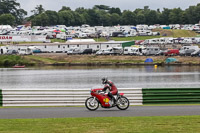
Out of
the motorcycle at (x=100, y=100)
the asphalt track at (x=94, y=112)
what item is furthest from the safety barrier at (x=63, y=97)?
the motorcycle at (x=100, y=100)

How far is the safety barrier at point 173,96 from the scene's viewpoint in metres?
30.0

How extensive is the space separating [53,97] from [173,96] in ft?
23.5

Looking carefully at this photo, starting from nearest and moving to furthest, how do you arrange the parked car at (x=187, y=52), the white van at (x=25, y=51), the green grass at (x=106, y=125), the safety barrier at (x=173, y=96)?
the green grass at (x=106, y=125)
the safety barrier at (x=173, y=96)
the parked car at (x=187, y=52)
the white van at (x=25, y=51)

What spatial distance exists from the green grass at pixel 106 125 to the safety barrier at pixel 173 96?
732 centimetres

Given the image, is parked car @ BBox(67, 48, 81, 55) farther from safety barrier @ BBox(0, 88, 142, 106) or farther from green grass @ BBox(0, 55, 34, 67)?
safety barrier @ BBox(0, 88, 142, 106)

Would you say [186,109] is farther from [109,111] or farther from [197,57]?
[197,57]

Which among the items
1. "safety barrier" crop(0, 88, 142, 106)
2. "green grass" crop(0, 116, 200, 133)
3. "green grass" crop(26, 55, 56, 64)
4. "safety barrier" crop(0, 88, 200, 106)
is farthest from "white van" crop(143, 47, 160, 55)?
"green grass" crop(0, 116, 200, 133)

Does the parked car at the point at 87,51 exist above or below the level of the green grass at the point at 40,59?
above

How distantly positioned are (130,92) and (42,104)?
523cm

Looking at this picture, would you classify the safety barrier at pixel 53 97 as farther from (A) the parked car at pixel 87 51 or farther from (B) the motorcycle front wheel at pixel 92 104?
(A) the parked car at pixel 87 51

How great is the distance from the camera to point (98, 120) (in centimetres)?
2184

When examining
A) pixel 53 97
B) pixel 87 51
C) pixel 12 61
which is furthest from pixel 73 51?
pixel 53 97

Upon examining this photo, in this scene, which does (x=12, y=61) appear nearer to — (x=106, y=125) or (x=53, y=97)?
(x=53, y=97)

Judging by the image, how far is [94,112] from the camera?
83.1 ft
